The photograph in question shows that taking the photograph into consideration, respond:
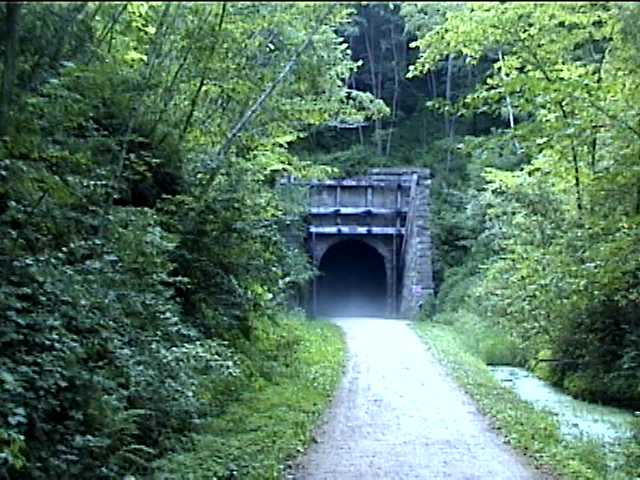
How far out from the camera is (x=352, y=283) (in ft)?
136

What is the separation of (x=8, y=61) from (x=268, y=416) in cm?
653

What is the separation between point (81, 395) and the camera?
291 inches

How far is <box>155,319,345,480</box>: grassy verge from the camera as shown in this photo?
8.18 meters

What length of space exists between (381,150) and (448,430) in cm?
3022

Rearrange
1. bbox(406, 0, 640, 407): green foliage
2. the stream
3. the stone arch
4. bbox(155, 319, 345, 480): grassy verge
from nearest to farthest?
1. bbox(155, 319, 345, 480): grassy verge
2. bbox(406, 0, 640, 407): green foliage
3. the stream
4. the stone arch

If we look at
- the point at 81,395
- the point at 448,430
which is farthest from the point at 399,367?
the point at 81,395

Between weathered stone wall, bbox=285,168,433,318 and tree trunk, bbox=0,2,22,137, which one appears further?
weathered stone wall, bbox=285,168,433,318

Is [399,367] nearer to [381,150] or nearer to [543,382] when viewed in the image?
[543,382]

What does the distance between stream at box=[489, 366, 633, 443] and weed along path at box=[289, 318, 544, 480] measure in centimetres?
130

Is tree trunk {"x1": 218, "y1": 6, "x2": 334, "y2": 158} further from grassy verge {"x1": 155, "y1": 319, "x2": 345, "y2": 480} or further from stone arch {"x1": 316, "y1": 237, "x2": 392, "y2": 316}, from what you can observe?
stone arch {"x1": 316, "y1": 237, "x2": 392, "y2": 316}

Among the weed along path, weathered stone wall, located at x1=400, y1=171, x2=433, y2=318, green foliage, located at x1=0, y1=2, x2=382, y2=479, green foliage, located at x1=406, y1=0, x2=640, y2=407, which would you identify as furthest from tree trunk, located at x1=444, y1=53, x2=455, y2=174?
the weed along path

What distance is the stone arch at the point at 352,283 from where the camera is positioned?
1563 inches

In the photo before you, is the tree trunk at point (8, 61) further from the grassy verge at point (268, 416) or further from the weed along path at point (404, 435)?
the weed along path at point (404, 435)

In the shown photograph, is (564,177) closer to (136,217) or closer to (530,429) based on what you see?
(530,429)
